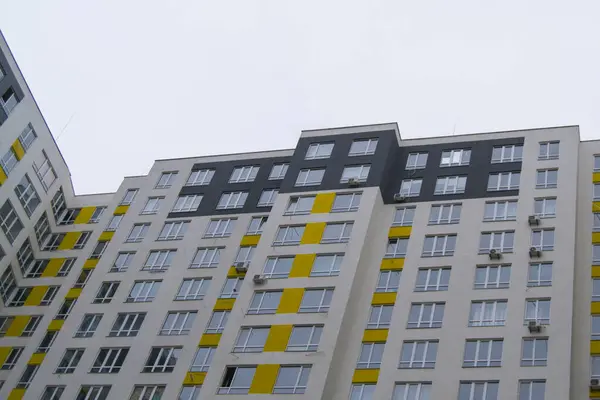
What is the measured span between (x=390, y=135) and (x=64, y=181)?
103 feet

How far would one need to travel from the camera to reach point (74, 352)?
57.7 metres

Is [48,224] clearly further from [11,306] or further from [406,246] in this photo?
[406,246]

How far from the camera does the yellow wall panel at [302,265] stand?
5473cm

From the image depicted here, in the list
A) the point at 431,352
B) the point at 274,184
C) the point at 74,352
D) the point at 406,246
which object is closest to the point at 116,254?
the point at 74,352

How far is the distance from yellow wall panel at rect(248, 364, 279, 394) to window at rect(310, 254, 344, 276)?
25.4 feet

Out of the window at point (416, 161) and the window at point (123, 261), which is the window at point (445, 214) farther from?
the window at point (123, 261)

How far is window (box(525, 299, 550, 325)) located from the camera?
4769 centimetres

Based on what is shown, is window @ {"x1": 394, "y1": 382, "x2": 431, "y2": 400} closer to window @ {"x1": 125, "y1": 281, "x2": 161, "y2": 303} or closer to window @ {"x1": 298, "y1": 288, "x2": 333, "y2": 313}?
window @ {"x1": 298, "y1": 288, "x2": 333, "y2": 313}

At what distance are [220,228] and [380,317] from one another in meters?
17.4

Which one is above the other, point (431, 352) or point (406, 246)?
point (406, 246)

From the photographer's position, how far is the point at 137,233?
218 feet

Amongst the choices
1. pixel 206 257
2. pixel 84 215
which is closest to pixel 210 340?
pixel 206 257

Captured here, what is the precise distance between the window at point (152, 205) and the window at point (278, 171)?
32.7 ft

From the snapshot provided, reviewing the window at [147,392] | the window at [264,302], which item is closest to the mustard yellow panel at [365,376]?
the window at [264,302]
